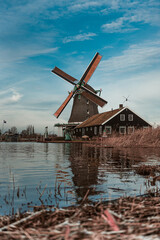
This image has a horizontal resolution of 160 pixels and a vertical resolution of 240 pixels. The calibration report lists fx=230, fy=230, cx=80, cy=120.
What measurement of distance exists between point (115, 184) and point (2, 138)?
55743 mm

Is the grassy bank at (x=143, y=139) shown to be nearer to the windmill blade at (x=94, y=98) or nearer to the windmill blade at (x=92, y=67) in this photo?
the windmill blade at (x=94, y=98)

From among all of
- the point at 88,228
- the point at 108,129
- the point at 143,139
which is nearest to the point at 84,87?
the point at 108,129

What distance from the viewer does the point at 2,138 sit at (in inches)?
2288

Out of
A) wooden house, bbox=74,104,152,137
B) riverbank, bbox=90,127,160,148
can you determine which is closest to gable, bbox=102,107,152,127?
wooden house, bbox=74,104,152,137

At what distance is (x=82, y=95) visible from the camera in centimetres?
4641

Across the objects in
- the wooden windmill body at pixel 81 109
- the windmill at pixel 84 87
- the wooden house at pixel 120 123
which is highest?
the windmill at pixel 84 87

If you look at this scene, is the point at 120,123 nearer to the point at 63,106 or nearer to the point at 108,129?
the point at 108,129

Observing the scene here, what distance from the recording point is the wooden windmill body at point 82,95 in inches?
1628

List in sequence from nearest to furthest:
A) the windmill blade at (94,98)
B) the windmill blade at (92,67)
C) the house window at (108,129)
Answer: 1. the house window at (108,129)
2. the windmill blade at (94,98)
3. the windmill blade at (92,67)

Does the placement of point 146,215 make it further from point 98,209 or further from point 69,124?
point 69,124

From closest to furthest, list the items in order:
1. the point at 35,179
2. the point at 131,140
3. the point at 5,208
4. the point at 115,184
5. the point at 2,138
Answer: the point at 5,208 < the point at 115,184 < the point at 35,179 < the point at 131,140 < the point at 2,138

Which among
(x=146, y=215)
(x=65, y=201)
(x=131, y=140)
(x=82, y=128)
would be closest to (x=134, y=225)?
(x=146, y=215)

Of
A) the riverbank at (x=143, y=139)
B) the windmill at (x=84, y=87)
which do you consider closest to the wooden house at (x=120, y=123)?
the windmill at (x=84, y=87)

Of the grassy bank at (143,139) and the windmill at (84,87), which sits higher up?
the windmill at (84,87)
